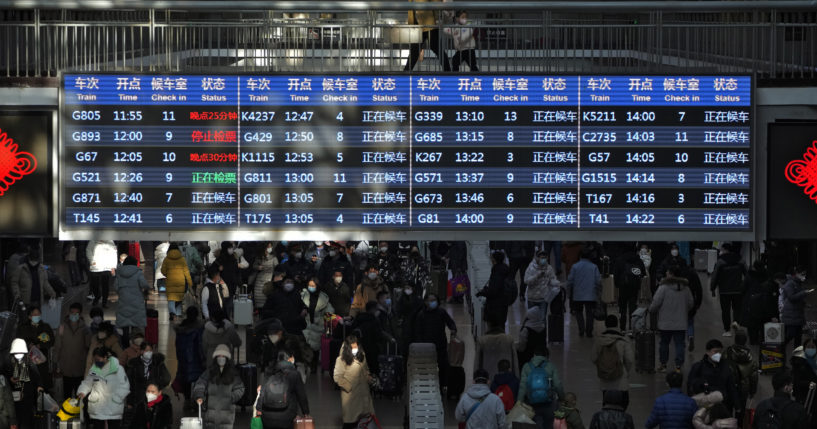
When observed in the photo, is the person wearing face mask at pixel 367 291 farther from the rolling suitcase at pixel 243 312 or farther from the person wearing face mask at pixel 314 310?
the rolling suitcase at pixel 243 312

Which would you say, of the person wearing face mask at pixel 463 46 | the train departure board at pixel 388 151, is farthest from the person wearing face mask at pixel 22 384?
the person wearing face mask at pixel 463 46

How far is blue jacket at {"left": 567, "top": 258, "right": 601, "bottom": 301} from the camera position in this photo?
23672 mm

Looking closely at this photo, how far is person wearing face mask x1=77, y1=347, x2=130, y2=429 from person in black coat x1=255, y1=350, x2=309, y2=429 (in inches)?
69.7

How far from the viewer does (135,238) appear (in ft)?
53.1

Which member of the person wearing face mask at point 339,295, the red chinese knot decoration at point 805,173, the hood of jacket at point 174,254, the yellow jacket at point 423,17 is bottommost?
the person wearing face mask at point 339,295

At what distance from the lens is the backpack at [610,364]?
17938 mm

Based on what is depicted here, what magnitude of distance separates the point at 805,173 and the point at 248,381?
7615 millimetres

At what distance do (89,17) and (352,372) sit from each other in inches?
518

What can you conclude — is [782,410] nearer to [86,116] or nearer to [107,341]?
[86,116]

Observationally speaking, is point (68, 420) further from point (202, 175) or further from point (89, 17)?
point (89, 17)

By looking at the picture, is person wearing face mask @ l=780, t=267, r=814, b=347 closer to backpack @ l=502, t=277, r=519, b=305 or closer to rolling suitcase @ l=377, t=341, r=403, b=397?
backpack @ l=502, t=277, r=519, b=305

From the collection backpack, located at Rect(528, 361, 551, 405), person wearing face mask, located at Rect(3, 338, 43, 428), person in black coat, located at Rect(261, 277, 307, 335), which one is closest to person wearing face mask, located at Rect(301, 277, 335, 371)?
person in black coat, located at Rect(261, 277, 307, 335)

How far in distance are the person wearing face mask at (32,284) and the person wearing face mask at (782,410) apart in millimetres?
12396

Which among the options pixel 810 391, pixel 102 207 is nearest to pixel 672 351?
pixel 810 391
